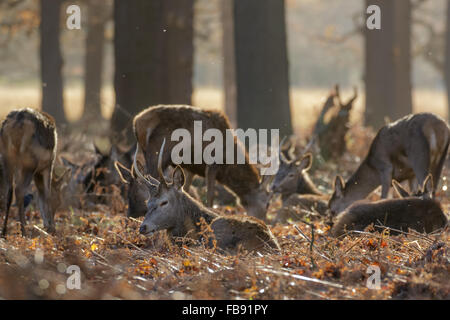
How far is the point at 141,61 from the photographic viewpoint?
49.4 feet

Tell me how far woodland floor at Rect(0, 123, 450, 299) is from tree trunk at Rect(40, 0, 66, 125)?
15801mm

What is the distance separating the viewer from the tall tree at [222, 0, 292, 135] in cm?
1736

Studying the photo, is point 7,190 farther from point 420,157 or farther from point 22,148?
point 420,157

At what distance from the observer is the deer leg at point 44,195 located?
382 inches

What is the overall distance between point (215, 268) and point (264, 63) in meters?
10.7

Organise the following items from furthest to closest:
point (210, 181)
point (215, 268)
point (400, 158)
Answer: point (400, 158), point (210, 181), point (215, 268)

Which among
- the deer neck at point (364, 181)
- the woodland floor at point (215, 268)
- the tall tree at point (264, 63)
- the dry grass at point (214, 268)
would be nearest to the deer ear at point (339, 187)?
the deer neck at point (364, 181)

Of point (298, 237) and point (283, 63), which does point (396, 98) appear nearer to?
point (283, 63)

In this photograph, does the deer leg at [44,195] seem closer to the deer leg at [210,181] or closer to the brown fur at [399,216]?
the deer leg at [210,181]

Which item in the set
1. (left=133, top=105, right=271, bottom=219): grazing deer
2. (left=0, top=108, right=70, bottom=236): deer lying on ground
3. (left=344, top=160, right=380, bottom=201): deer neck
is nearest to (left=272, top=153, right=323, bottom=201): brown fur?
(left=344, top=160, right=380, bottom=201): deer neck

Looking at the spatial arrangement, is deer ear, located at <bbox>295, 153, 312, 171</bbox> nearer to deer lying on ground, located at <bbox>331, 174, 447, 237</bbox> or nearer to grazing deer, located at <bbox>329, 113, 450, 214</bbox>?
grazing deer, located at <bbox>329, 113, 450, 214</bbox>

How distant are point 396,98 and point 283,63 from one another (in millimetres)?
6530

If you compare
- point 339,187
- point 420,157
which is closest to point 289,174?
point 339,187

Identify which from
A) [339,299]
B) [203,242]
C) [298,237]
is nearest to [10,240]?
[203,242]
